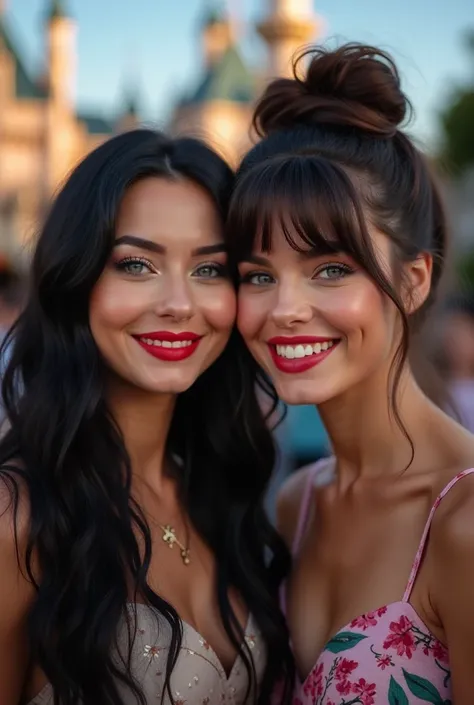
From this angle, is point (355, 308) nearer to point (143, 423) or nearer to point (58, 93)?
point (143, 423)

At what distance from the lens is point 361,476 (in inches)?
121

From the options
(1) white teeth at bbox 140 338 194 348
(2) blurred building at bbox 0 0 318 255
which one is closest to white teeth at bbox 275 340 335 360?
(1) white teeth at bbox 140 338 194 348

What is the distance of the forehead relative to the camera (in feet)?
9.75

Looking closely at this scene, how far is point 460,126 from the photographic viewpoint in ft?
94.0

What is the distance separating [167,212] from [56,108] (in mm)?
50698

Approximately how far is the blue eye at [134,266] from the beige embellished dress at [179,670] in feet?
3.23

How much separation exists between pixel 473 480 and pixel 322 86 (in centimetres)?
131

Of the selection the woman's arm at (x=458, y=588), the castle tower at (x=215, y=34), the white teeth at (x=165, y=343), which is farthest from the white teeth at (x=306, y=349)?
the castle tower at (x=215, y=34)

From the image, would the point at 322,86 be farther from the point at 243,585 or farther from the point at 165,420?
the point at 243,585

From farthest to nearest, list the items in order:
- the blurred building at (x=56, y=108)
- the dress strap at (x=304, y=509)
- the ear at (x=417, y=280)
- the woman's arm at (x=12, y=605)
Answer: the blurred building at (x=56, y=108) < the dress strap at (x=304, y=509) < the ear at (x=417, y=280) < the woman's arm at (x=12, y=605)

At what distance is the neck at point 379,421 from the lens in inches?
115

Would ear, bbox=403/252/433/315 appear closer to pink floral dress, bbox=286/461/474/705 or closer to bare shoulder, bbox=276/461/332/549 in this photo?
pink floral dress, bbox=286/461/474/705

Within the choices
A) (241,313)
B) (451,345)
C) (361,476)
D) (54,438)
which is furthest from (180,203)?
(451,345)

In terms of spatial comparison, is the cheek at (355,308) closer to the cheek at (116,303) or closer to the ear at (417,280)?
the ear at (417,280)
